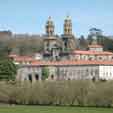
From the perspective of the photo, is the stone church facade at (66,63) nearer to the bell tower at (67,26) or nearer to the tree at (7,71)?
the bell tower at (67,26)

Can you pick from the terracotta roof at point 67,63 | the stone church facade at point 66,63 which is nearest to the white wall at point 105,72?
the stone church facade at point 66,63

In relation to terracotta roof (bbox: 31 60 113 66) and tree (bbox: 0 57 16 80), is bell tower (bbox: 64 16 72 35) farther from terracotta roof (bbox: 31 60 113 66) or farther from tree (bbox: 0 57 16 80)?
tree (bbox: 0 57 16 80)

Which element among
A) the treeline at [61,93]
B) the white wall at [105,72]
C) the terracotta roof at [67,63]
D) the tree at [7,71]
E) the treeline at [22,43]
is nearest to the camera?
the treeline at [61,93]

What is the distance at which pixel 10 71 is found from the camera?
78.6m

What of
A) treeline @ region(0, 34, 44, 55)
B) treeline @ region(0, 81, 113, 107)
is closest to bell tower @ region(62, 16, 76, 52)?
treeline @ region(0, 34, 44, 55)

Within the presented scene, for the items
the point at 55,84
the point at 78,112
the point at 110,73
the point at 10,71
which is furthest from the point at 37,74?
the point at 78,112

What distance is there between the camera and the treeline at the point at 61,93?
43875 millimetres

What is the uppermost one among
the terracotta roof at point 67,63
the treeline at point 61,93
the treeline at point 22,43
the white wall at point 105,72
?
the treeline at point 22,43

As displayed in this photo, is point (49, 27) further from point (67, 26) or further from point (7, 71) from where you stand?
point (7, 71)

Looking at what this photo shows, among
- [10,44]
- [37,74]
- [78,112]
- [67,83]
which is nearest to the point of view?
[78,112]

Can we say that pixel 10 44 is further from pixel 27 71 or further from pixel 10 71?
pixel 10 71

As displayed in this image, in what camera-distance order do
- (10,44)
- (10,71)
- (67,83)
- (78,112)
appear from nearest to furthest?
(78,112)
(67,83)
(10,71)
(10,44)

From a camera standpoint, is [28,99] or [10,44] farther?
[10,44]

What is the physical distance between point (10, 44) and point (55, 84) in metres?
110
